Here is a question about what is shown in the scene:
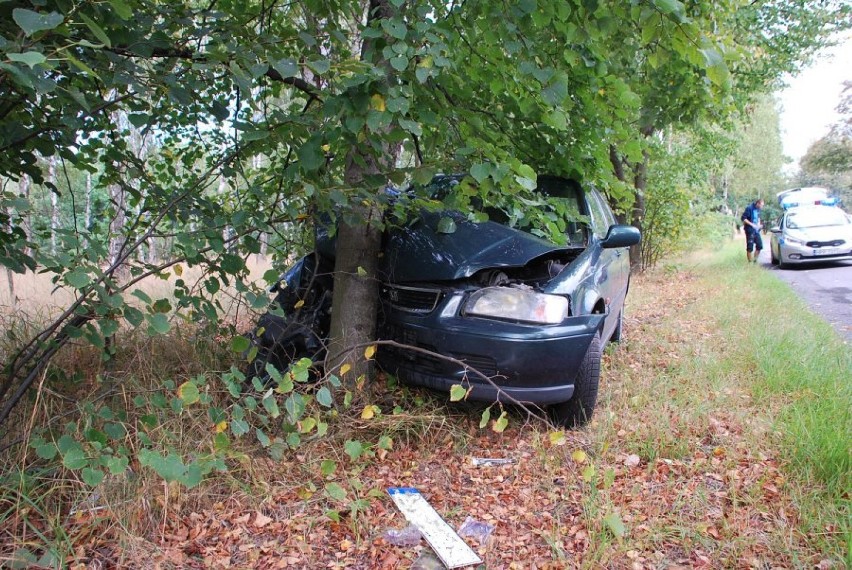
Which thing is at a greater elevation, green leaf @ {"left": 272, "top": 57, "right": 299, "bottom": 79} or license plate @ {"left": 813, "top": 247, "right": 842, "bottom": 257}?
green leaf @ {"left": 272, "top": 57, "right": 299, "bottom": 79}

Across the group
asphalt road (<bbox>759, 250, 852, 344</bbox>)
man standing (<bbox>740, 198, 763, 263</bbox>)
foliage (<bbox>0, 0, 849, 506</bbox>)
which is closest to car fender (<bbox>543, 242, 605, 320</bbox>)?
foliage (<bbox>0, 0, 849, 506</bbox>)

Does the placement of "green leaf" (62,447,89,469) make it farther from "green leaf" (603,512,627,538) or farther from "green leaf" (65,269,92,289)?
"green leaf" (603,512,627,538)

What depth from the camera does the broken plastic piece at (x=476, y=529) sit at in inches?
94.0

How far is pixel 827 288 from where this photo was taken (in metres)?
9.12

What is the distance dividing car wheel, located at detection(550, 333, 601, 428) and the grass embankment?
10 centimetres

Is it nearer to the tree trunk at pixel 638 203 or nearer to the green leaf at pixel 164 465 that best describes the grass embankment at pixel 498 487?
the green leaf at pixel 164 465

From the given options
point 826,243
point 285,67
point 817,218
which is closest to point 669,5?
point 285,67

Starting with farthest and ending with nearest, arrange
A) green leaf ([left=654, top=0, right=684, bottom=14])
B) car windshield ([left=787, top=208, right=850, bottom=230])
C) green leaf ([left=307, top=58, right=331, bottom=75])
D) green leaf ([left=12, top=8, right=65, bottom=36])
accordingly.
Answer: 1. car windshield ([left=787, top=208, right=850, bottom=230])
2. green leaf ([left=307, top=58, right=331, bottom=75])
3. green leaf ([left=654, top=0, right=684, bottom=14])
4. green leaf ([left=12, top=8, right=65, bottom=36])

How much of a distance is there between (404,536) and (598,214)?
3241 mm

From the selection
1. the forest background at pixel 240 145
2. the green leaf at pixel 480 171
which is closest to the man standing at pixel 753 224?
the forest background at pixel 240 145

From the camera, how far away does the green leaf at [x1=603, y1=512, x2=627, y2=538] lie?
225 cm

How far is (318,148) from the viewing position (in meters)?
2.31

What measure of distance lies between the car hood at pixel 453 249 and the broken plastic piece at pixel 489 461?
110cm

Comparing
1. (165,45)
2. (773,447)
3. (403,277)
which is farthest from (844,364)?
(165,45)
